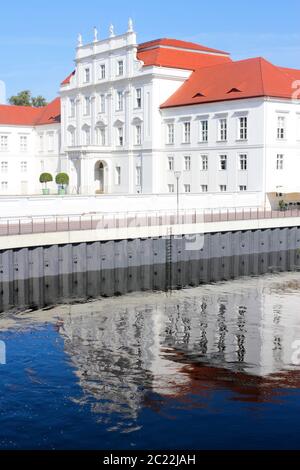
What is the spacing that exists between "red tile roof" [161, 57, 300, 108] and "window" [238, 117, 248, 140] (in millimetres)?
2056

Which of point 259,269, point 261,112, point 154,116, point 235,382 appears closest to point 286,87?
point 261,112

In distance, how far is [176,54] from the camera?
235ft

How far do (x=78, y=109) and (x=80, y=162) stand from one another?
8676 mm

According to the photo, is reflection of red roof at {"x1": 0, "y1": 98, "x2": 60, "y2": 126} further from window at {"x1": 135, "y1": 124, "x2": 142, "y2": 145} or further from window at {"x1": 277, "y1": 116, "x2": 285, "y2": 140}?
window at {"x1": 277, "y1": 116, "x2": 285, "y2": 140}

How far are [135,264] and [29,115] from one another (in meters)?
57.5

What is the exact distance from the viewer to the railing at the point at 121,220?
128 feet

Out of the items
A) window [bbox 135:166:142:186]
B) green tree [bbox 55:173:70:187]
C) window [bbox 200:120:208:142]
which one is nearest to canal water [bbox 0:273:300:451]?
window [bbox 200:120:208:142]

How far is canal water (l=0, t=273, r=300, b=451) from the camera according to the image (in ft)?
57.0

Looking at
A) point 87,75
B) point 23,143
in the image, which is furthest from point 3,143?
point 87,75

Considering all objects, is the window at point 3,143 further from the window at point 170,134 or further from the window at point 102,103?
the window at point 170,134

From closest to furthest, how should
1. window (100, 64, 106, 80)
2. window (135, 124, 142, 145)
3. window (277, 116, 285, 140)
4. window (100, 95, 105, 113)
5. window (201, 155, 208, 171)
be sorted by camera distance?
1. window (277, 116, 285, 140)
2. window (201, 155, 208, 171)
3. window (135, 124, 142, 145)
4. window (100, 64, 106, 80)
5. window (100, 95, 105, 113)

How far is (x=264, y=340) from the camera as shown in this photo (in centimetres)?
2636

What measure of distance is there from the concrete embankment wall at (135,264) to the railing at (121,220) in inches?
47.6

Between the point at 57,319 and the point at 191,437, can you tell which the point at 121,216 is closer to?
the point at 57,319
